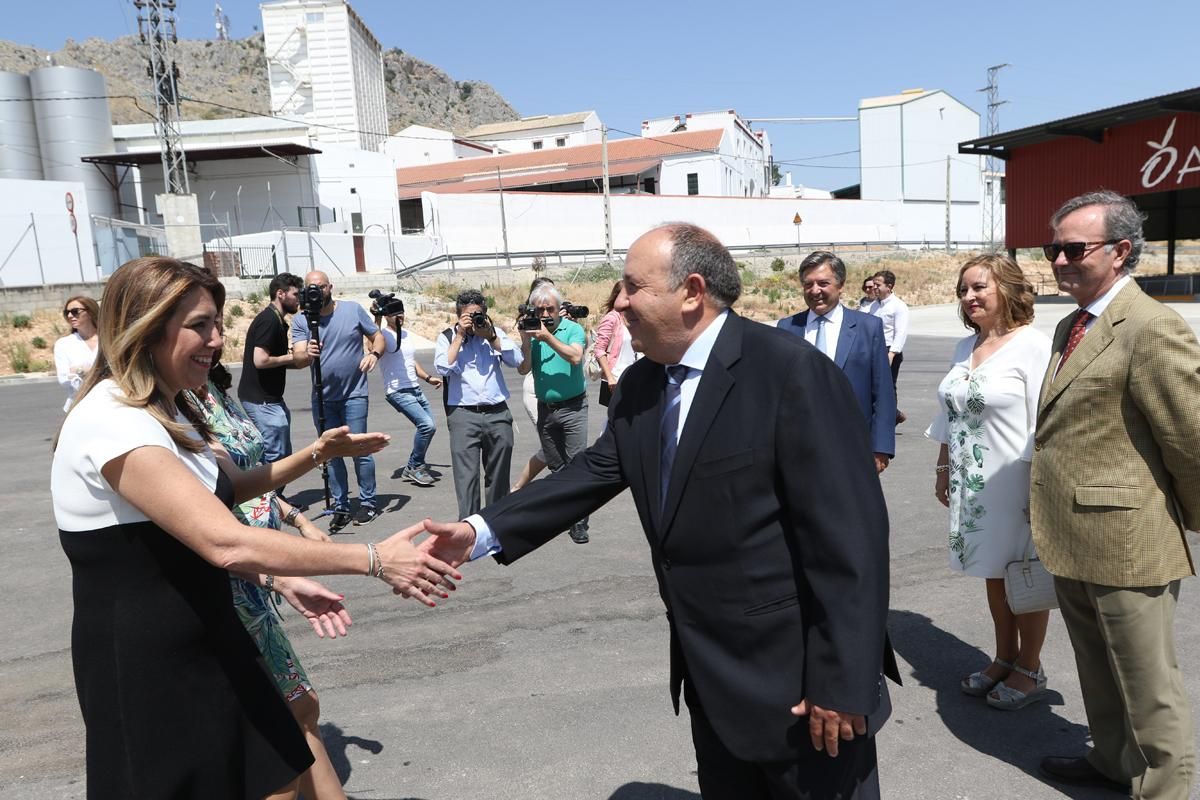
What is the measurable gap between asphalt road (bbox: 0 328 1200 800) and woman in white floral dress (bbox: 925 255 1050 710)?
18 cm

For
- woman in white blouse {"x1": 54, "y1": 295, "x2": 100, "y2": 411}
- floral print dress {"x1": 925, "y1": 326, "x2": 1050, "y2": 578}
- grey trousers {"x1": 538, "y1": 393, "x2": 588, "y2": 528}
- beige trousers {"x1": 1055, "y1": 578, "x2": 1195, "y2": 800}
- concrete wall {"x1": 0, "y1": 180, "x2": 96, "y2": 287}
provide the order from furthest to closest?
concrete wall {"x1": 0, "y1": 180, "x2": 96, "y2": 287} < woman in white blouse {"x1": 54, "y1": 295, "x2": 100, "y2": 411} < grey trousers {"x1": 538, "y1": 393, "x2": 588, "y2": 528} < floral print dress {"x1": 925, "y1": 326, "x2": 1050, "y2": 578} < beige trousers {"x1": 1055, "y1": 578, "x2": 1195, "y2": 800}

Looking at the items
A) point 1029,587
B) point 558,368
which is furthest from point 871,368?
point 558,368

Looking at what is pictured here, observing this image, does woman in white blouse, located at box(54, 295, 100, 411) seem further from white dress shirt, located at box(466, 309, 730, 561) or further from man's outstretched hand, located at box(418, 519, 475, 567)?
white dress shirt, located at box(466, 309, 730, 561)

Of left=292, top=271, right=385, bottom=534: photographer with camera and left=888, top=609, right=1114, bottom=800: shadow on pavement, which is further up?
left=292, top=271, right=385, bottom=534: photographer with camera

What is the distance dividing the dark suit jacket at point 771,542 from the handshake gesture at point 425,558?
593mm

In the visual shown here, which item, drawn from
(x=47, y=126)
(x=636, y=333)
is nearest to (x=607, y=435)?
(x=636, y=333)

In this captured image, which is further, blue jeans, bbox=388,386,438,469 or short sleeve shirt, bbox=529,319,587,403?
blue jeans, bbox=388,386,438,469

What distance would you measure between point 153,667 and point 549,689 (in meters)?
2.22

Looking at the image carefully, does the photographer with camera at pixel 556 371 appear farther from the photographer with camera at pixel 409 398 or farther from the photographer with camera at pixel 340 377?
the photographer with camera at pixel 409 398

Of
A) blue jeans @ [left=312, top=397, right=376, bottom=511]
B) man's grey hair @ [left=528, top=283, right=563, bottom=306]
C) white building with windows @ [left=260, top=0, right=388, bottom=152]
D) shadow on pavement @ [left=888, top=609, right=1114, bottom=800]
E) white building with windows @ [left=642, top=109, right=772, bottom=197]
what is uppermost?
white building with windows @ [left=260, top=0, right=388, bottom=152]

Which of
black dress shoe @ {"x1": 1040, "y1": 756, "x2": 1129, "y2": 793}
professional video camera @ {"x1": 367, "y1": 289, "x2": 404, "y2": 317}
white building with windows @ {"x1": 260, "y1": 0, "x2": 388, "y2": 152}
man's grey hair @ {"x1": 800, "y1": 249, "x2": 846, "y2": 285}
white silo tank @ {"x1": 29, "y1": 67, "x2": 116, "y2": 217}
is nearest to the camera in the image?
black dress shoe @ {"x1": 1040, "y1": 756, "x2": 1129, "y2": 793}

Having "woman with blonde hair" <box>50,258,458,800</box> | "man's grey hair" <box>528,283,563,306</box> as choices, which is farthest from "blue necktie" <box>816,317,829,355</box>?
"woman with blonde hair" <box>50,258,458,800</box>

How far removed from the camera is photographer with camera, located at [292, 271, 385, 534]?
680 centimetres

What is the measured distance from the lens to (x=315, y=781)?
2.67 meters
